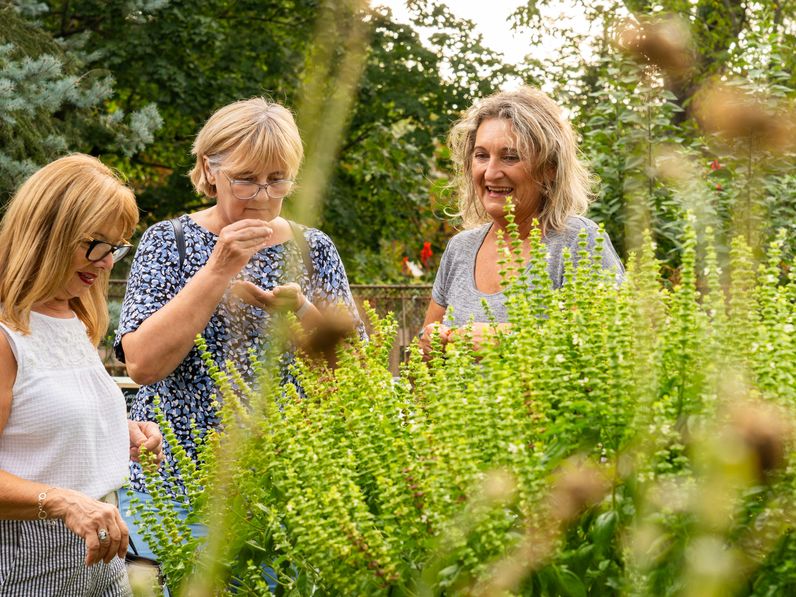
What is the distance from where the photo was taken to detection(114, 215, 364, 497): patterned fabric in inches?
112

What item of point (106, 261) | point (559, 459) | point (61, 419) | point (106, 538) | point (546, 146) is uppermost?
point (546, 146)

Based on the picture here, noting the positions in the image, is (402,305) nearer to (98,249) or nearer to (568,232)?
(568,232)

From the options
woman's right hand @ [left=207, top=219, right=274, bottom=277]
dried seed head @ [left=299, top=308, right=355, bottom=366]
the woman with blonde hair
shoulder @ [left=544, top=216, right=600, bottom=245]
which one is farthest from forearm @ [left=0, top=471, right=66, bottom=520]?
shoulder @ [left=544, top=216, right=600, bottom=245]

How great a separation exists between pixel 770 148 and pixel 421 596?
78 centimetres

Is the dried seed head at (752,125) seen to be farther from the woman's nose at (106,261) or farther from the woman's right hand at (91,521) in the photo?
the woman's nose at (106,261)

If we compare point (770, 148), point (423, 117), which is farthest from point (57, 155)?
point (770, 148)

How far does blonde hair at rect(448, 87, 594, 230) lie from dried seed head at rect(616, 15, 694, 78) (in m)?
2.06

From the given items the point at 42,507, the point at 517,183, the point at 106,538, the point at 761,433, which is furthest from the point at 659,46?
the point at 517,183

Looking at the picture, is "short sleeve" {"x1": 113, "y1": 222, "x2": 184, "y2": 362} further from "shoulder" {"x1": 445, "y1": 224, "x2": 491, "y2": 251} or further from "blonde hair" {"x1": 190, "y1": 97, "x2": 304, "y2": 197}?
"shoulder" {"x1": 445, "y1": 224, "x2": 491, "y2": 251}

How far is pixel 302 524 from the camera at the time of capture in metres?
1.64

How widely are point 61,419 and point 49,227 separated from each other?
44cm

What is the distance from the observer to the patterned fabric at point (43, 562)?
241 cm

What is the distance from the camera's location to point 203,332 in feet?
9.70

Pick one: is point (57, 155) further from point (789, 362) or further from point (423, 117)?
point (789, 362)
